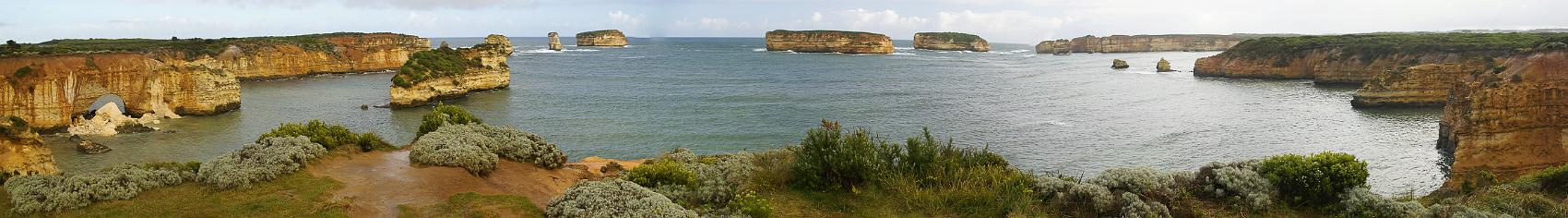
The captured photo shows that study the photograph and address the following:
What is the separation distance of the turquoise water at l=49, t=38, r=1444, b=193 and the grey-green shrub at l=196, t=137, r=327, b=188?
60.4 ft

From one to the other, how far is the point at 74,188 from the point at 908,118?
41.2m

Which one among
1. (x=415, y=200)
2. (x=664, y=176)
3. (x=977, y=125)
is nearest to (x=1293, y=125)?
(x=977, y=125)

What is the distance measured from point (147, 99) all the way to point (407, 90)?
1425 cm

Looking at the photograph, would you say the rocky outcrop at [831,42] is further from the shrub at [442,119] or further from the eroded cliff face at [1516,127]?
the shrub at [442,119]

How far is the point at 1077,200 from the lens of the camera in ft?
46.6

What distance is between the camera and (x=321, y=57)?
95750 millimetres

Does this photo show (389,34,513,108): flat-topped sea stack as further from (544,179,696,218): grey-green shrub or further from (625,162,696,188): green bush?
(544,179,696,218): grey-green shrub

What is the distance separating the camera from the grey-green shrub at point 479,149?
18252 mm

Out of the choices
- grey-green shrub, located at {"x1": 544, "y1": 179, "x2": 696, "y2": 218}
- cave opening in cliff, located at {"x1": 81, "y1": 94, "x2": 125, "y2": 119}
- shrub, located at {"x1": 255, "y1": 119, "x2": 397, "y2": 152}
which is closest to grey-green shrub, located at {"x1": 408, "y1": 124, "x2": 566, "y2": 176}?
shrub, located at {"x1": 255, "y1": 119, "x2": 397, "y2": 152}

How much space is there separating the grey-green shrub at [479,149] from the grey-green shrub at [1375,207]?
16815 mm

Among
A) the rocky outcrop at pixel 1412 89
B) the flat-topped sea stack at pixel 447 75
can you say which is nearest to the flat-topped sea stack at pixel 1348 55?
the rocky outcrop at pixel 1412 89

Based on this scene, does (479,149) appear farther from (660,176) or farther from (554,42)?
(554,42)

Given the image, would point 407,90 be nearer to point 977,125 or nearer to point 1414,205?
point 977,125

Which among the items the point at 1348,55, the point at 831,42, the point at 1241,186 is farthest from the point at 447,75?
the point at 831,42
